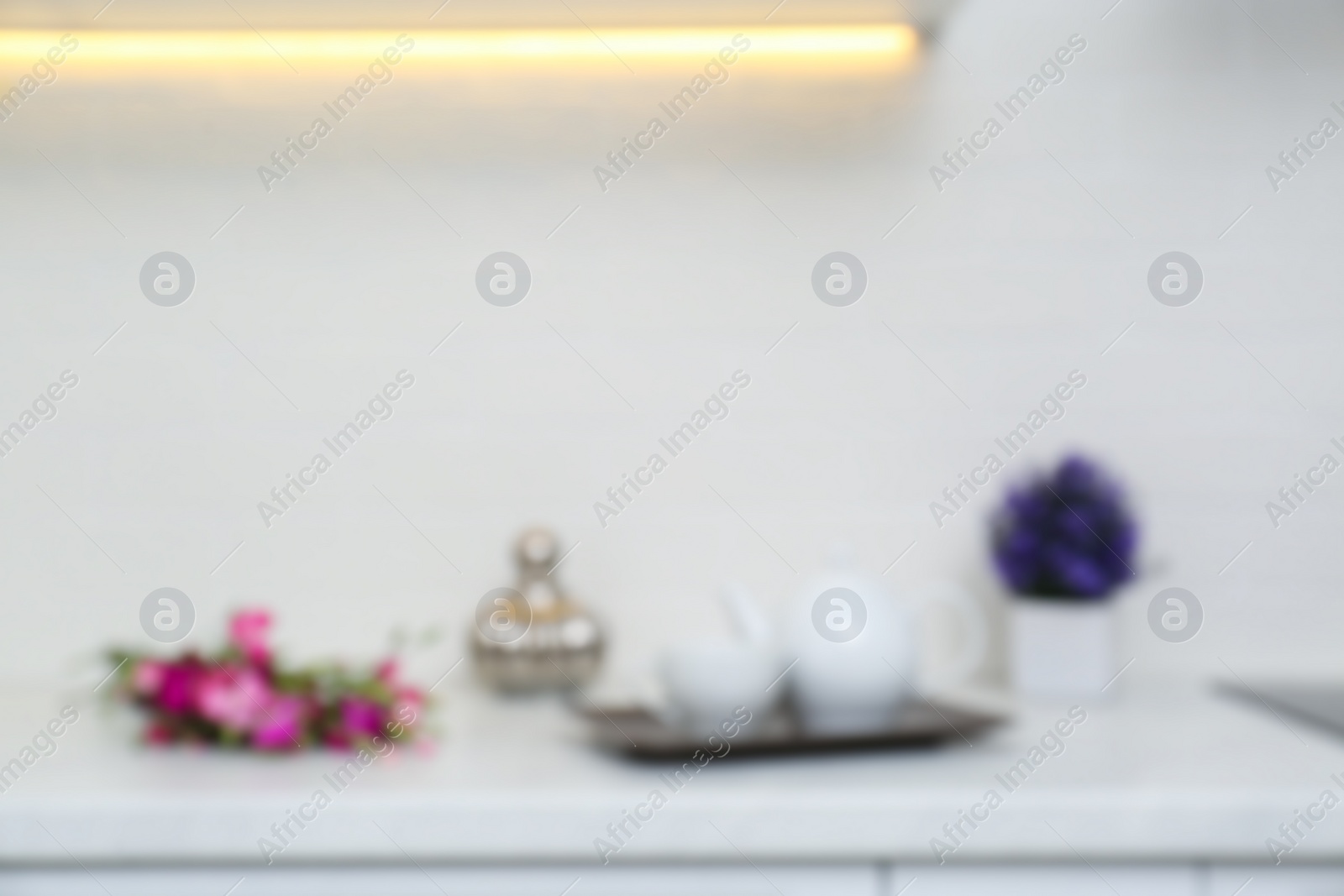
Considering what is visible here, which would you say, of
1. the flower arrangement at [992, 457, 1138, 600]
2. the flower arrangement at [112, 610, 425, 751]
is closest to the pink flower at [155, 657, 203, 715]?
the flower arrangement at [112, 610, 425, 751]

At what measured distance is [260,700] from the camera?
997mm

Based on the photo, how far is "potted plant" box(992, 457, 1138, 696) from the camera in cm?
122

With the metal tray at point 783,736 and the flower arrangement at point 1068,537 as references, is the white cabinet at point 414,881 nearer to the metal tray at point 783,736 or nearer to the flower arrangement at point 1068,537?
the metal tray at point 783,736

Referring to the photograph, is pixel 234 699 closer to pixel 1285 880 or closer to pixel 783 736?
pixel 783 736

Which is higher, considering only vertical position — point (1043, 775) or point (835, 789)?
point (835, 789)

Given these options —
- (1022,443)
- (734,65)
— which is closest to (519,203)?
(734,65)

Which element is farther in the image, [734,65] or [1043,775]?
[734,65]

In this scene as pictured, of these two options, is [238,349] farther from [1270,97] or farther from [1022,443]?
[1270,97]

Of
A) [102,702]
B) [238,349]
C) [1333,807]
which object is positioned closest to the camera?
[1333,807]

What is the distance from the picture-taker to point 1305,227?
138cm

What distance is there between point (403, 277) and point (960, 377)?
2.28 feet

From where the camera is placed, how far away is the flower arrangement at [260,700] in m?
0.98

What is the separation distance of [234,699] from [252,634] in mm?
95

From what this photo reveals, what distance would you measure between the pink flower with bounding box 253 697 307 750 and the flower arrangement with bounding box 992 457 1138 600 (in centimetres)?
75
